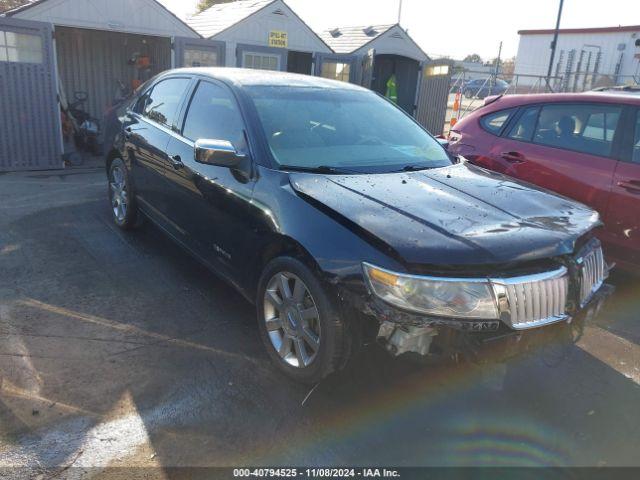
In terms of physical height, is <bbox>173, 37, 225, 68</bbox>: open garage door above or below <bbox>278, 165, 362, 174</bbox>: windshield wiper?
above

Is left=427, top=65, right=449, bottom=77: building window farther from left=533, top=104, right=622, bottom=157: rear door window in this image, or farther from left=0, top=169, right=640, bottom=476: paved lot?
left=0, top=169, right=640, bottom=476: paved lot

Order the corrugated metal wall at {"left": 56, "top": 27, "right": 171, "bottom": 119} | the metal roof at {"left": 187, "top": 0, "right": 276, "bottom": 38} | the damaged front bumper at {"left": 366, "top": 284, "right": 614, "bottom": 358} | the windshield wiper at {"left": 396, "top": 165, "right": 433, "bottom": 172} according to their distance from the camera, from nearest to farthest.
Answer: the damaged front bumper at {"left": 366, "top": 284, "right": 614, "bottom": 358} < the windshield wiper at {"left": 396, "top": 165, "right": 433, "bottom": 172} < the metal roof at {"left": 187, "top": 0, "right": 276, "bottom": 38} < the corrugated metal wall at {"left": 56, "top": 27, "right": 171, "bottom": 119}

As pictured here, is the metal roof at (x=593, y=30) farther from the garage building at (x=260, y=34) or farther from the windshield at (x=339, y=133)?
the windshield at (x=339, y=133)

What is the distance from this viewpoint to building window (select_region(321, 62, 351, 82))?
12.4 metres

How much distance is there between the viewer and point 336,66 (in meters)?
12.5

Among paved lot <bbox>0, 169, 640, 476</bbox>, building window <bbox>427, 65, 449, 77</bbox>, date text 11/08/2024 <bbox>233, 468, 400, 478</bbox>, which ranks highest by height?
building window <bbox>427, 65, 449, 77</bbox>

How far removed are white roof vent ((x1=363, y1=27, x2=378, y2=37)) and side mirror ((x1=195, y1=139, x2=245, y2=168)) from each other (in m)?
11.6

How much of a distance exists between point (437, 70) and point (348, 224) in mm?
12992

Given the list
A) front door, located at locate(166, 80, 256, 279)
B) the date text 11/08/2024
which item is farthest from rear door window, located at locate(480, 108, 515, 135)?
the date text 11/08/2024

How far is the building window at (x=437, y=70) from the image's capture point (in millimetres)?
14297

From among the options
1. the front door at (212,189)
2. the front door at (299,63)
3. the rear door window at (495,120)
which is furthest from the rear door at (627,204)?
the front door at (299,63)

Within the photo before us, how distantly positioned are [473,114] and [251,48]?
6316 millimetres

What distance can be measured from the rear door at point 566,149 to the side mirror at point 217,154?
2890mm

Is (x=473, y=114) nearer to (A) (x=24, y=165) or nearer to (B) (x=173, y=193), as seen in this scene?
(B) (x=173, y=193)
